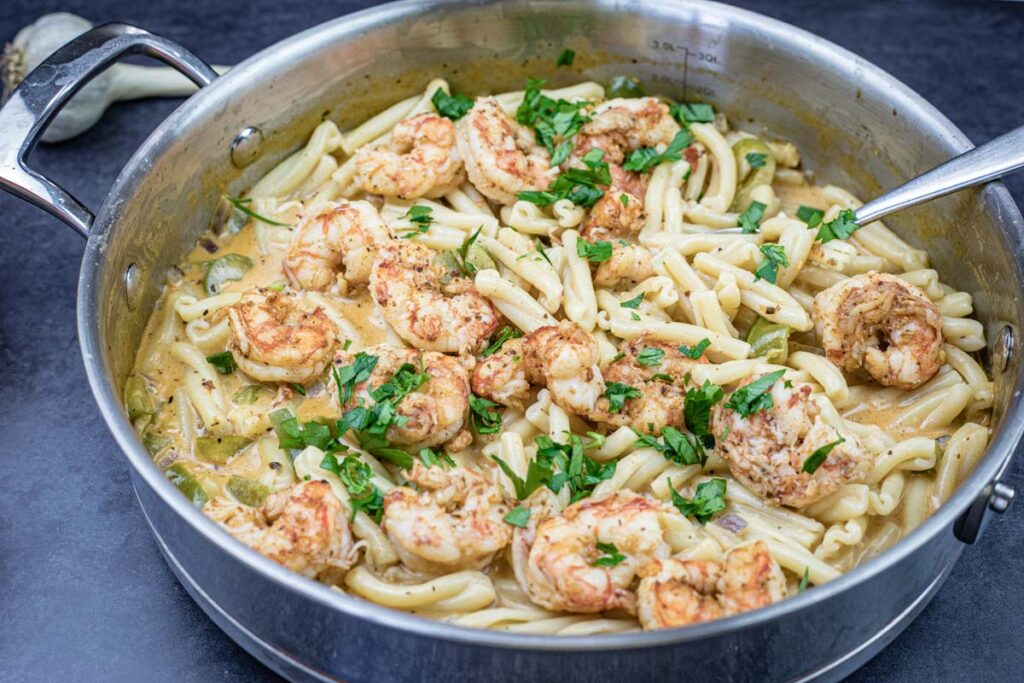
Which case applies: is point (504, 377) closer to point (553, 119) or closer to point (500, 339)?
point (500, 339)

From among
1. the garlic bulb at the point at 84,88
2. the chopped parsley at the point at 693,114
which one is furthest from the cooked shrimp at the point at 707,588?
the garlic bulb at the point at 84,88

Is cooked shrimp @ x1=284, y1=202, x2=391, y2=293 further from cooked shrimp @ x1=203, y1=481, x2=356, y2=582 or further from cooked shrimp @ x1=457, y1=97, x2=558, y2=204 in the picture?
cooked shrimp @ x1=203, y1=481, x2=356, y2=582

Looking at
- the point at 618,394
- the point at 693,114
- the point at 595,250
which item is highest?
the point at 693,114

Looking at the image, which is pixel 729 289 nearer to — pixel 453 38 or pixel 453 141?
pixel 453 141

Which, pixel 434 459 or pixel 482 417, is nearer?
pixel 434 459

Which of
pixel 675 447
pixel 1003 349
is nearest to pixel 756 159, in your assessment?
pixel 1003 349

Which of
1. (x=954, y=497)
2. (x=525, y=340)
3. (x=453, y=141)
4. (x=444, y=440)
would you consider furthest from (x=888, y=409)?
(x=453, y=141)

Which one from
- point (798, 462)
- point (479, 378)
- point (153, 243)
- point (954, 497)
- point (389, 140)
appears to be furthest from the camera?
point (389, 140)

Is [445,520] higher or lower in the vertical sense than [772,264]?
lower
